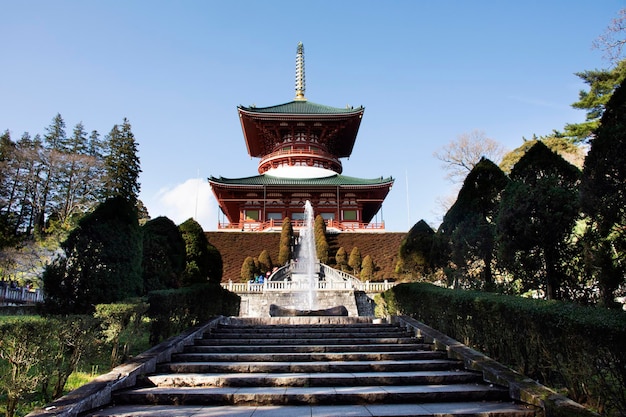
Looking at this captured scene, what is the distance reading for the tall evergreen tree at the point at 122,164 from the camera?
120 feet

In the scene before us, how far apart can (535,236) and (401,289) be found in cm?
392

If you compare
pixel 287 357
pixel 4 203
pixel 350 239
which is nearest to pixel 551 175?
pixel 287 357

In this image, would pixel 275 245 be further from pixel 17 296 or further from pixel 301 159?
pixel 17 296

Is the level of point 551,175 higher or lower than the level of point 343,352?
higher

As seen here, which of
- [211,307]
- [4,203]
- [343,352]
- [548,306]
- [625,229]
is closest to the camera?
[548,306]

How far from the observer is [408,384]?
18.0 ft

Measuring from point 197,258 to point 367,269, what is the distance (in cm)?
1371

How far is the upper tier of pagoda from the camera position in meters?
34.4

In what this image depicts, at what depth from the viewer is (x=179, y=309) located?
824 centimetres

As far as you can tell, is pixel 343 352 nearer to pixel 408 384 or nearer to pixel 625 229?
pixel 408 384

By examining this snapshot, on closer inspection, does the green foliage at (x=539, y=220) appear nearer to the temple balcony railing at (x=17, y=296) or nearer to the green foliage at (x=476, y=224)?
the green foliage at (x=476, y=224)

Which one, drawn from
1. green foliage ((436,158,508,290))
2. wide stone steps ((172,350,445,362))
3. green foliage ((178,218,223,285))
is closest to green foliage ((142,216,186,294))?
green foliage ((178,218,223,285))

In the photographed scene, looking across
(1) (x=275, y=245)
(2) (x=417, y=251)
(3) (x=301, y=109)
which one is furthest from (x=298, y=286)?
(3) (x=301, y=109)

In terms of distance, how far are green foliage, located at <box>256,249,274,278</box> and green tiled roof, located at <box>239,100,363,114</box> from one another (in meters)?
13.3
